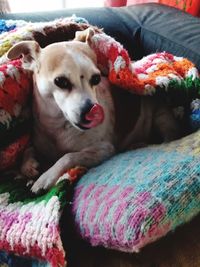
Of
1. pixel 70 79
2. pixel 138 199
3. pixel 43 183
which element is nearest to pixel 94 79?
pixel 70 79

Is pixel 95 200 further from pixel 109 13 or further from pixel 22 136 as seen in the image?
pixel 109 13

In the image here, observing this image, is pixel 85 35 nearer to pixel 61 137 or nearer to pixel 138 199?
pixel 61 137

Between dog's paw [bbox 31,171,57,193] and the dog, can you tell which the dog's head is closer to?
the dog

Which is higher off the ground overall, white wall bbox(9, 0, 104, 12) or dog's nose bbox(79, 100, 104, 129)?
dog's nose bbox(79, 100, 104, 129)

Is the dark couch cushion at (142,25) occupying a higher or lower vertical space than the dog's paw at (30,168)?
higher

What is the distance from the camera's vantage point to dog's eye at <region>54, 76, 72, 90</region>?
1.14m

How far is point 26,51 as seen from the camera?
1.25 metres

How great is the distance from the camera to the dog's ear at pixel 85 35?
51.7 inches

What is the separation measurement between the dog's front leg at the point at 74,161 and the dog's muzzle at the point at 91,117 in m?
0.10

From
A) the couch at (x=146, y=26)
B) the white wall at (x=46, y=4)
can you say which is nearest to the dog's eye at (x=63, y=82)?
the couch at (x=146, y=26)

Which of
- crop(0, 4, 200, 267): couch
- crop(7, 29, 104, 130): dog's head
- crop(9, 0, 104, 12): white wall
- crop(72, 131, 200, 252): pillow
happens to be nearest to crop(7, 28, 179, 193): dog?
crop(7, 29, 104, 130): dog's head

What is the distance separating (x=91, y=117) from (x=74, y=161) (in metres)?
0.14

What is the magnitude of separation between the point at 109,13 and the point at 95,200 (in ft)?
4.02

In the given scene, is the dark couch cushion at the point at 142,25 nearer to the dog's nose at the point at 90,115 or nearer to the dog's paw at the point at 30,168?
the dog's nose at the point at 90,115
